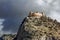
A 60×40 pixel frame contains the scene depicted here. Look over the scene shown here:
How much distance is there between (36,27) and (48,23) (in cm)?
591

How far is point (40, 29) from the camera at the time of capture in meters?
120

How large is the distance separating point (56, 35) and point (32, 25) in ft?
36.7

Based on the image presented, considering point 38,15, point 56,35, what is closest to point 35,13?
point 38,15

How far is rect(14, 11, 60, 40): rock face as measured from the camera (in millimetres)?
116625

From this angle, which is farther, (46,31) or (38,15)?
(38,15)

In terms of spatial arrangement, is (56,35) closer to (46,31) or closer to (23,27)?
(46,31)

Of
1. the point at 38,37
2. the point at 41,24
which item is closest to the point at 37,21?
the point at 41,24

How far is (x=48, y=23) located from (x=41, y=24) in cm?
299

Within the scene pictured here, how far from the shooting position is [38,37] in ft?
382

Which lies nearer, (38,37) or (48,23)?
(38,37)

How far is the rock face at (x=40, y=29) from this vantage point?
383 ft

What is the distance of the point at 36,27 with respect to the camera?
121m

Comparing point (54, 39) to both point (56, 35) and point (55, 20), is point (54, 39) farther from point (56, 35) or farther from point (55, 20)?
point (55, 20)

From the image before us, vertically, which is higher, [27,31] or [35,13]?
[35,13]
